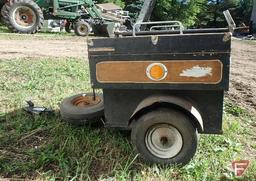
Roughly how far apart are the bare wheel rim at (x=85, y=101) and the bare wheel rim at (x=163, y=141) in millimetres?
1056

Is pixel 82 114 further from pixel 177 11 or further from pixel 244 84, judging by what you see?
pixel 177 11

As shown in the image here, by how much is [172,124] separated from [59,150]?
1.30 m

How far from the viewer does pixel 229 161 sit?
4059 mm

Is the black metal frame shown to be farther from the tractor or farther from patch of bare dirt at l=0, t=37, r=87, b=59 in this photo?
the tractor

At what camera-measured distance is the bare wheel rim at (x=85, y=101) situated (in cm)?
461

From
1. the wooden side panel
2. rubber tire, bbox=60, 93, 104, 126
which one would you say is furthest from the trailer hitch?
the wooden side panel

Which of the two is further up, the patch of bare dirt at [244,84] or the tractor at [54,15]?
the tractor at [54,15]

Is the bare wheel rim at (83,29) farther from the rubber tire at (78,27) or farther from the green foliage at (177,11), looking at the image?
the green foliage at (177,11)

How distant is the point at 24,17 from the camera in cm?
1401

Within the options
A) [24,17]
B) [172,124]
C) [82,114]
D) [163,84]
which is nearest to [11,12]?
[24,17]

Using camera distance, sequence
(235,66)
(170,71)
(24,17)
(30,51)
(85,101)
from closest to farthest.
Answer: (170,71) < (85,101) < (30,51) < (235,66) < (24,17)

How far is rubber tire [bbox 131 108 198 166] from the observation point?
3631mm

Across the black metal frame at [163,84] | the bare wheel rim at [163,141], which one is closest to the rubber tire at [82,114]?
the black metal frame at [163,84]

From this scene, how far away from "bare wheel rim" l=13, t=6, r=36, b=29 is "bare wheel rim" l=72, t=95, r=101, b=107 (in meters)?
9.94
